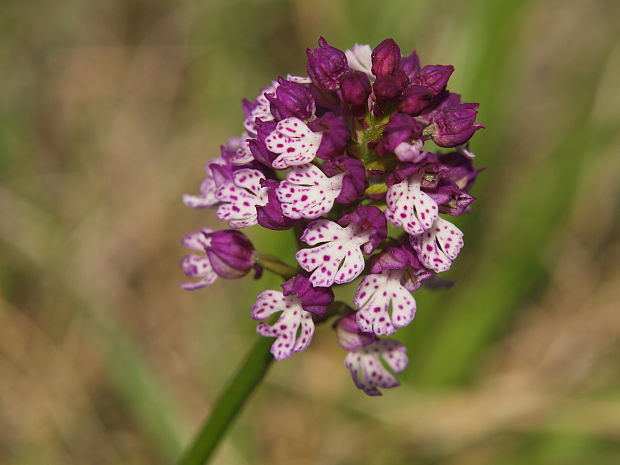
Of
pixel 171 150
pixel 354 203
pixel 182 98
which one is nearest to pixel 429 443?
pixel 354 203

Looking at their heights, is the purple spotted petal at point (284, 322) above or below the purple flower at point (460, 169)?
below

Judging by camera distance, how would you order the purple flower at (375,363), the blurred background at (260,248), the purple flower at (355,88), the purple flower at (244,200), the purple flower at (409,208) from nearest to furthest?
1. the purple flower at (409,208)
2. the purple flower at (355,88)
3. the purple flower at (244,200)
4. the purple flower at (375,363)
5. the blurred background at (260,248)

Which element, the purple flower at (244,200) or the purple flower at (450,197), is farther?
the purple flower at (244,200)

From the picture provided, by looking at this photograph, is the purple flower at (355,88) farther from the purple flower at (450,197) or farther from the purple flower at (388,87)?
the purple flower at (450,197)

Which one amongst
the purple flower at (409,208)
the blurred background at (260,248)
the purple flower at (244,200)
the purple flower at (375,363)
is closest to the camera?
the purple flower at (409,208)

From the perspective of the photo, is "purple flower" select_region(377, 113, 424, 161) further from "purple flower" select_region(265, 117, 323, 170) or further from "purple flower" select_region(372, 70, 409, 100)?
"purple flower" select_region(265, 117, 323, 170)

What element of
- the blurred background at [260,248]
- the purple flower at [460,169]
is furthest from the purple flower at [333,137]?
the blurred background at [260,248]

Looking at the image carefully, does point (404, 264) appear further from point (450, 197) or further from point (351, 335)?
point (351, 335)
